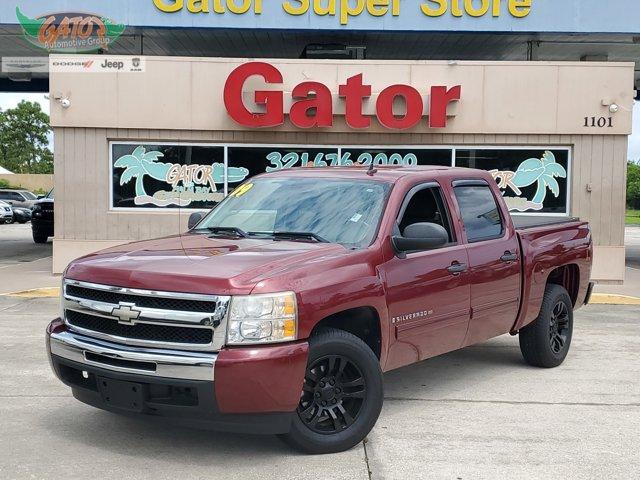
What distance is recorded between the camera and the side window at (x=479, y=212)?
20.9ft

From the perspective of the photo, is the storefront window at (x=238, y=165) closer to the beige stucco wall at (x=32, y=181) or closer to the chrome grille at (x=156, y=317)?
the chrome grille at (x=156, y=317)

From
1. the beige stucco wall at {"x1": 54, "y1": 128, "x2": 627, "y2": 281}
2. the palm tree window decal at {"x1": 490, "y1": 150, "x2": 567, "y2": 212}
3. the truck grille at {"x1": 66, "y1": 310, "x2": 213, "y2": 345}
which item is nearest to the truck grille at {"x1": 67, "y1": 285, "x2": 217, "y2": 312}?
the truck grille at {"x1": 66, "y1": 310, "x2": 213, "y2": 345}

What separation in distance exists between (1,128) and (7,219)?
203ft

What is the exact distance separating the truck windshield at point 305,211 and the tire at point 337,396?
80cm

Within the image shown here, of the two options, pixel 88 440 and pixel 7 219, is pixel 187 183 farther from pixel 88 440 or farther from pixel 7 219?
pixel 7 219

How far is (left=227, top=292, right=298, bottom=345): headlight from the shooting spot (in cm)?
437

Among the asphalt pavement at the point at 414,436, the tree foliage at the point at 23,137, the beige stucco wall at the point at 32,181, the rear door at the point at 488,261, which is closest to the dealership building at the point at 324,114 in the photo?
the asphalt pavement at the point at 414,436

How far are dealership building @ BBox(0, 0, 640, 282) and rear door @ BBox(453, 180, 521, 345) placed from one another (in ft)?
25.1

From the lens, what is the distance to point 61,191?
47.1ft

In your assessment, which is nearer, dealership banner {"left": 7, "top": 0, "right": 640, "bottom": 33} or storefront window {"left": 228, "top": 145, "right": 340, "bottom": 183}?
storefront window {"left": 228, "top": 145, "right": 340, "bottom": 183}

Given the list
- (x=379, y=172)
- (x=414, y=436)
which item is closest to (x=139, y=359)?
(x=414, y=436)

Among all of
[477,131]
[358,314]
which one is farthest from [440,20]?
[358,314]

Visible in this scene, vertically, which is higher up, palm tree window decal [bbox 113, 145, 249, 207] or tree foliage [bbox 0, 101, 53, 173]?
tree foliage [bbox 0, 101, 53, 173]

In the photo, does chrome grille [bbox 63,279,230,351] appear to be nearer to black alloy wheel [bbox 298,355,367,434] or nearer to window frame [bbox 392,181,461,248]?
black alloy wheel [bbox 298,355,367,434]
